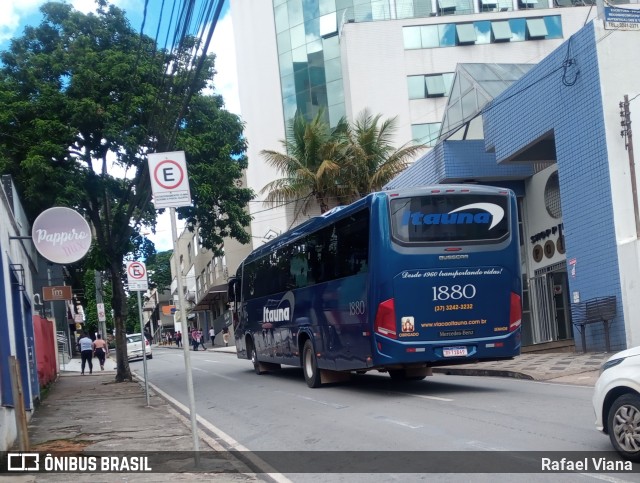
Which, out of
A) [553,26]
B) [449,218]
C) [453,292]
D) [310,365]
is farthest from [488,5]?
[453,292]

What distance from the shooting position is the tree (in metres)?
20.3

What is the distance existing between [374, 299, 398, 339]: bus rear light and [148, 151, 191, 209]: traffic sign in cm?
530

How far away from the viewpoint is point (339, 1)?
4584 cm

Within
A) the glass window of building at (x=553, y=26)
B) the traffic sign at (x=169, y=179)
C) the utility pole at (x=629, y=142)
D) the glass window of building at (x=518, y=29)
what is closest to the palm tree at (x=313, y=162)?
the glass window of building at (x=518, y=29)

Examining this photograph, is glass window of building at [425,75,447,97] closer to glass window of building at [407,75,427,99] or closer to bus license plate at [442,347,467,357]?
glass window of building at [407,75,427,99]

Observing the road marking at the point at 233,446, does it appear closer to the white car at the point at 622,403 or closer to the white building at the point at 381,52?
the white car at the point at 622,403

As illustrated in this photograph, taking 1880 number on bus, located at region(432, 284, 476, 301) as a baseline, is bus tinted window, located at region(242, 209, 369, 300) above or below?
above

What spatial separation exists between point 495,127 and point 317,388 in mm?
10909

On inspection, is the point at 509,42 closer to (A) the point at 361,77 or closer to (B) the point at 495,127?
(A) the point at 361,77

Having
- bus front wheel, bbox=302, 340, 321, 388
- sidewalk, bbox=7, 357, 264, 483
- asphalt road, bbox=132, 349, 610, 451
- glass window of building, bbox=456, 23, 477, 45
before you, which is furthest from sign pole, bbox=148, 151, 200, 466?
glass window of building, bbox=456, 23, 477, 45

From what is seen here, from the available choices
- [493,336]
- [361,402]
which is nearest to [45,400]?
[361,402]

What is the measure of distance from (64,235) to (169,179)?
12.9 feet

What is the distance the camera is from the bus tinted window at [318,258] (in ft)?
46.4

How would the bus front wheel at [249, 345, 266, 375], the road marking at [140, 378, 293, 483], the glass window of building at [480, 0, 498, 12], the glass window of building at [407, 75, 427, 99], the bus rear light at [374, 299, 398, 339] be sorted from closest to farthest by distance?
the road marking at [140, 378, 293, 483]
the bus rear light at [374, 299, 398, 339]
the bus front wheel at [249, 345, 266, 375]
the glass window of building at [407, 75, 427, 99]
the glass window of building at [480, 0, 498, 12]
